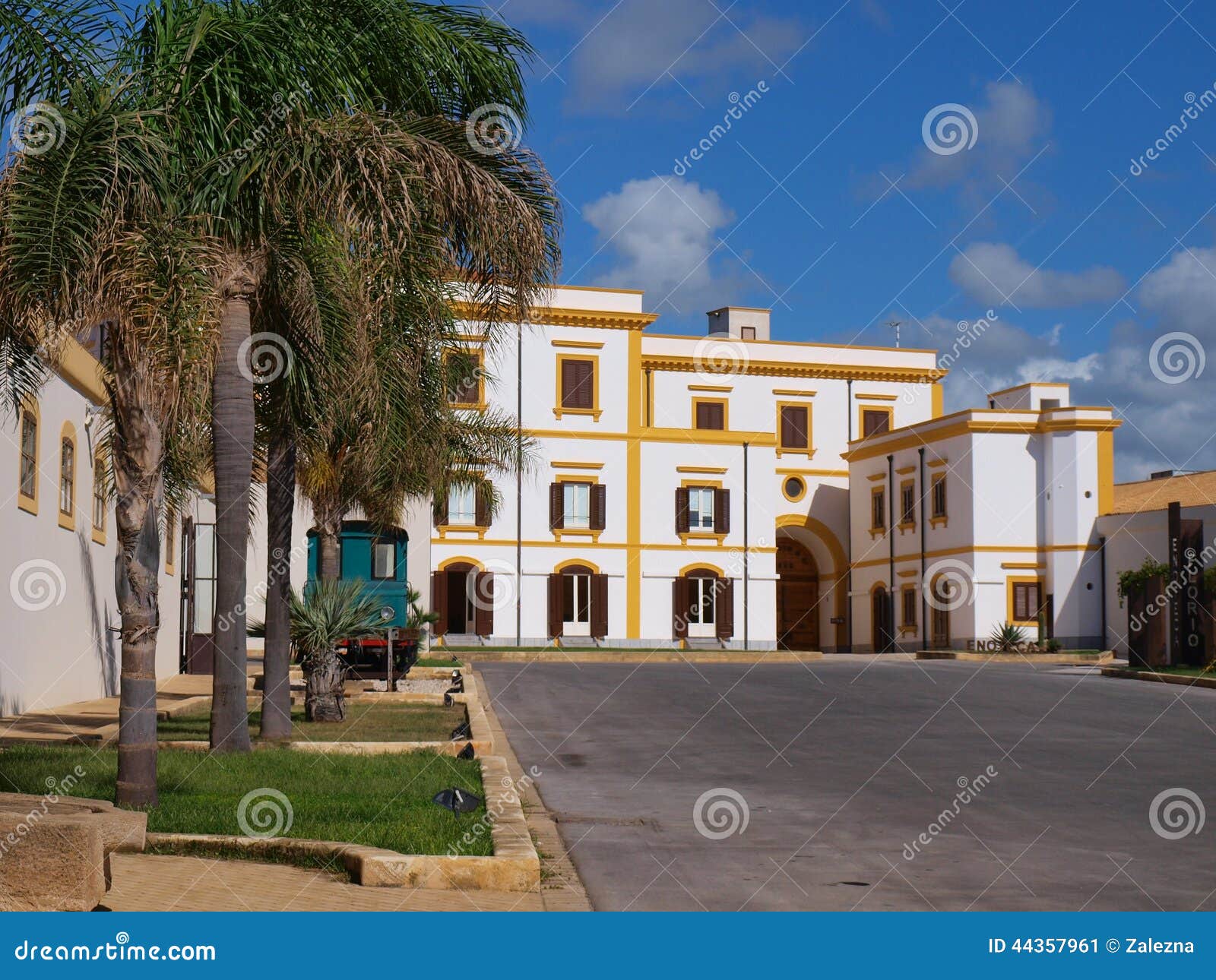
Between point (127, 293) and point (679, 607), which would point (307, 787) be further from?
point (679, 607)

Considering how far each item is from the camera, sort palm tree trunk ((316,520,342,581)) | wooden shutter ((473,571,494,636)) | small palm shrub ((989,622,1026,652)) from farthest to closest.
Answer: wooden shutter ((473,571,494,636)) → small palm shrub ((989,622,1026,652)) → palm tree trunk ((316,520,342,581))

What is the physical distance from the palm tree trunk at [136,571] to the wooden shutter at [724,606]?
132ft

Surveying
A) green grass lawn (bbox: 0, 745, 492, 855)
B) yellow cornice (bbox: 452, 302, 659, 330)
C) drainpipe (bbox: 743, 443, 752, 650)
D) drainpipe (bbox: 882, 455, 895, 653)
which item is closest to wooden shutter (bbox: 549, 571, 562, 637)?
drainpipe (bbox: 743, 443, 752, 650)

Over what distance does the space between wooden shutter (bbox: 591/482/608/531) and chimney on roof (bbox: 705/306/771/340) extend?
1391cm

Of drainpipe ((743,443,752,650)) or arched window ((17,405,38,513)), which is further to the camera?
drainpipe ((743,443,752,650))

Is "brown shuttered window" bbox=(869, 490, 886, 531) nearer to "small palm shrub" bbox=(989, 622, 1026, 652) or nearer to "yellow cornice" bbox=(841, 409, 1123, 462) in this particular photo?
"yellow cornice" bbox=(841, 409, 1123, 462)

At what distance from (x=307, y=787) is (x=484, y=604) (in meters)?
36.7

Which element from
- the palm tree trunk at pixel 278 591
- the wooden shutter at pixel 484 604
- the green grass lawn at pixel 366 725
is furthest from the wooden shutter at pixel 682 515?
the palm tree trunk at pixel 278 591

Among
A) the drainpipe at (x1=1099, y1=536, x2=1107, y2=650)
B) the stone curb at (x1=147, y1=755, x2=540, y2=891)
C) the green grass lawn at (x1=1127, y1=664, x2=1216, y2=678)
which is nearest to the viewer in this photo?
the stone curb at (x1=147, y1=755, x2=540, y2=891)

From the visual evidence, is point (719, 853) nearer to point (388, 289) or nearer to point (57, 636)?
point (388, 289)

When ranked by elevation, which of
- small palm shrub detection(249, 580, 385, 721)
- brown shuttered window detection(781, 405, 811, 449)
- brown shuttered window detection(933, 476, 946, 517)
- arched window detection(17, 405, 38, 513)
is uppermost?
brown shuttered window detection(781, 405, 811, 449)

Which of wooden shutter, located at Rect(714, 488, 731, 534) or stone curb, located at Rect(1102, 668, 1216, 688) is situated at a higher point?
wooden shutter, located at Rect(714, 488, 731, 534)

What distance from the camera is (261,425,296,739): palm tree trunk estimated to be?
592 inches

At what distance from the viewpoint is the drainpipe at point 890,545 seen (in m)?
53.1
